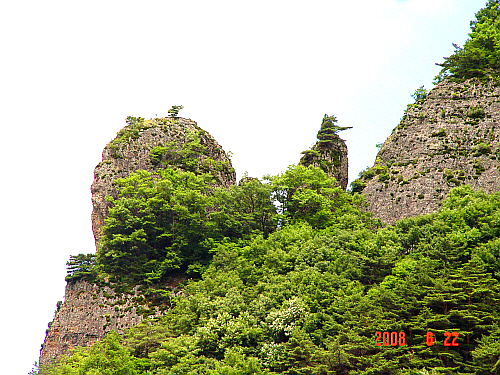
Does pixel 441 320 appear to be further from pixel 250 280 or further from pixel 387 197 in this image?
pixel 387 197

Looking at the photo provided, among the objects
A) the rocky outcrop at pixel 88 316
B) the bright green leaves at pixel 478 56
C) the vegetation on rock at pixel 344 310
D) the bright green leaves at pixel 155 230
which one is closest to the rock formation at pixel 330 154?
the bright green leaves at pixel 478 56

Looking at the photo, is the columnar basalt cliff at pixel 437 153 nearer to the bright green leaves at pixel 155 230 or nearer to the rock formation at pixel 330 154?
the rock formation at pixel 330 154

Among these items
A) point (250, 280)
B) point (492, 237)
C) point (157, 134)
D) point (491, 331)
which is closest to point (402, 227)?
point (492, 237)

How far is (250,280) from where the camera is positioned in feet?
131

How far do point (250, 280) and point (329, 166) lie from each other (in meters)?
23.0

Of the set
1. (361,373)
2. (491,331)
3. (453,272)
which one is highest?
(453,272)

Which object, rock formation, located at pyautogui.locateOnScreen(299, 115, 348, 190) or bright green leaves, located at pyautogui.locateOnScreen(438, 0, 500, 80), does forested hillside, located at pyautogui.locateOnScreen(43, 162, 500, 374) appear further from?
bright green leaves, located at pyautogui.locateOnScreen(438, 0, 500, 80)

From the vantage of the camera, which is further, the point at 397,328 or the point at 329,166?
the point at 329,166

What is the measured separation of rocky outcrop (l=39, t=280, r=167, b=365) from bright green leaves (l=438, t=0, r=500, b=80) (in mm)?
33477
